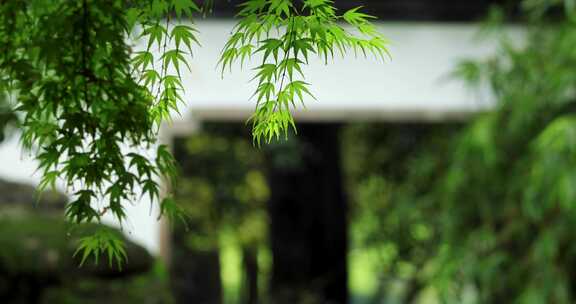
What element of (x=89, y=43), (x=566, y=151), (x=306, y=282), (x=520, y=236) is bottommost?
(x=306, y=282)

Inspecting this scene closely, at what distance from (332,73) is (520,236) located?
1270 millimetres

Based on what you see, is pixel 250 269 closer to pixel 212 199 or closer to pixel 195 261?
pixel 195 261

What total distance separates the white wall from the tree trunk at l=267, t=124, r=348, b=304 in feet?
1.82

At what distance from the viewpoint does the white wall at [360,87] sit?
5332 mm

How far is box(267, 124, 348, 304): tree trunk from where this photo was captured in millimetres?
5938

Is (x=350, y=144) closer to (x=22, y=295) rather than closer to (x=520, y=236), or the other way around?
(x=520, y=236)

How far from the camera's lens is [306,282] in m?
6.02

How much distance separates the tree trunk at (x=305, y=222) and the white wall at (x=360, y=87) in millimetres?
555

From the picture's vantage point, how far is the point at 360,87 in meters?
5.39

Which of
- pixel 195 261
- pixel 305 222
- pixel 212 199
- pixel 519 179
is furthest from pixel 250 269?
pixel 519 179

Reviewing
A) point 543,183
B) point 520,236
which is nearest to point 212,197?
point 520,236

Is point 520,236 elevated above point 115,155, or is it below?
below

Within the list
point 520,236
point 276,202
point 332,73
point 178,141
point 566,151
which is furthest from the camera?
point 178,141

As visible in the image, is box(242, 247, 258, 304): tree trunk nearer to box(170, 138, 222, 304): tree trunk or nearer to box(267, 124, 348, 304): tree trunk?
box(170, 138, 222, 304): tree trunk
